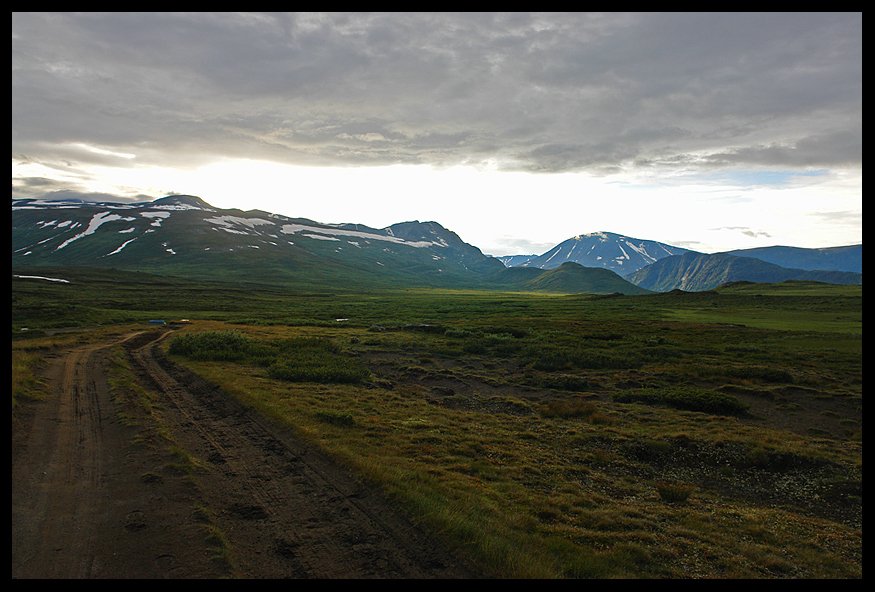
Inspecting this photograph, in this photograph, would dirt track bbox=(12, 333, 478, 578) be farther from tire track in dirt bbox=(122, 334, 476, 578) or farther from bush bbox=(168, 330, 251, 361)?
bush bbox=(168, 330, 251, 361)

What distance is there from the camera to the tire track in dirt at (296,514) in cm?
625

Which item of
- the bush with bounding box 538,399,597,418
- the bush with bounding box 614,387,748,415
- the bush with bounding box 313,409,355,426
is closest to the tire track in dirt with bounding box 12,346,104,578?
the bush with bounding box 313,409,355,426

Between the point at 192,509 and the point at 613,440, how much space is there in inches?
501

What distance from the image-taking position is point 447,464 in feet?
35.7

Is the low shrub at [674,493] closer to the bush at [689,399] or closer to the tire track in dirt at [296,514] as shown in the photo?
the tire track in dirt at [296,514]

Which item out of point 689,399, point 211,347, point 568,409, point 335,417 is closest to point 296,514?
point 335,417

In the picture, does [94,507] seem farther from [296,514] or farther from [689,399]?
[689,399]

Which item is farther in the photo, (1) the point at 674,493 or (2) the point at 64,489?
(1) the point at 674,493

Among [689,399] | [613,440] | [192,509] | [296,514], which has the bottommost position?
[613,440]

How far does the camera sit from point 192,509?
7.64 m

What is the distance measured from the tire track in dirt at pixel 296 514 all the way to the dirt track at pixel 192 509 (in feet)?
0.08

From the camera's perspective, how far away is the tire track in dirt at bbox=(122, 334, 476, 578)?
20.5ft

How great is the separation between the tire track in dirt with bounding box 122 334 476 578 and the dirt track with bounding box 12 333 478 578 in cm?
3
